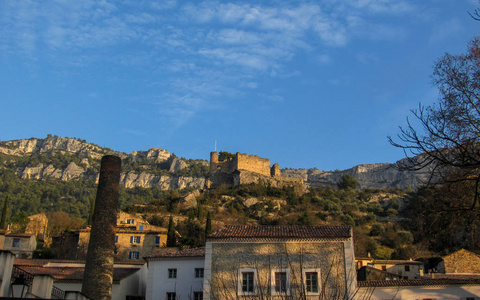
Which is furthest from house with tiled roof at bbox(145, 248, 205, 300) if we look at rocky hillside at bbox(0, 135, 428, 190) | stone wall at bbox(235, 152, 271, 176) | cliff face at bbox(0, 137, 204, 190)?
cliff face at bbox(0, 137, 204, 190)

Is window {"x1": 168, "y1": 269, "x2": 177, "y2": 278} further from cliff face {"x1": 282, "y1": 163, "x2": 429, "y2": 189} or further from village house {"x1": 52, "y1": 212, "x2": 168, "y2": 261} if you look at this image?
cliff face {"x1": 282, "y1": 163, "x2": 429, "y2": 189}

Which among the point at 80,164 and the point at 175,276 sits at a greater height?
the point at 80,164

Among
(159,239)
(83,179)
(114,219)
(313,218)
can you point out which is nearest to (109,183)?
(114,219)

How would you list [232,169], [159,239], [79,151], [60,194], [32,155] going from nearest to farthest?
[159,239] → [232,169] → [60,194] → [32,155] → [79,151]

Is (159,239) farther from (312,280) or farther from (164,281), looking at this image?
(312,280)

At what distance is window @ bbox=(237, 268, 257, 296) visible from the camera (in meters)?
24.7

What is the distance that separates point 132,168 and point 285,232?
516ft

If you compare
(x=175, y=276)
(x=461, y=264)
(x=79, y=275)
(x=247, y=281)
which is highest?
(x=461, y=264)

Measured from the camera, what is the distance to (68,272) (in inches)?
1395

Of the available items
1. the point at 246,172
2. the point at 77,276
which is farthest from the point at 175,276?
the point at 246,172

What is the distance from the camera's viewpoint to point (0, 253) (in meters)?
16.5

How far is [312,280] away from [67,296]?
12.8m

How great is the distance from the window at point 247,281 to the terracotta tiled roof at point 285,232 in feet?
6.07

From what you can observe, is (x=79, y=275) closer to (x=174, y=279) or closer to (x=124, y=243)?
(x=174, y=279)
